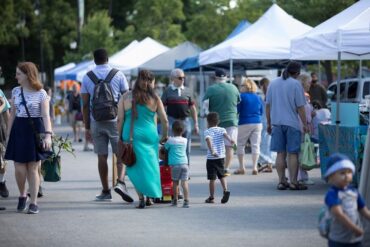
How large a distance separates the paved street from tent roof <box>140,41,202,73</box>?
49.7 ft

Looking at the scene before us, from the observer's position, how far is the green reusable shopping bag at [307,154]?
1405cm

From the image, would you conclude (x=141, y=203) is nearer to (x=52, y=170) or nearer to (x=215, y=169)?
(x=215, y=169)

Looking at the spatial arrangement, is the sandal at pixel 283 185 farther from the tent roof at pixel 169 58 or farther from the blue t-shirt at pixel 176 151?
the tent roof at pixel 169 58

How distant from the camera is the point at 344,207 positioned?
20.9ft

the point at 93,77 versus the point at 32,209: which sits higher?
the point at 93,77

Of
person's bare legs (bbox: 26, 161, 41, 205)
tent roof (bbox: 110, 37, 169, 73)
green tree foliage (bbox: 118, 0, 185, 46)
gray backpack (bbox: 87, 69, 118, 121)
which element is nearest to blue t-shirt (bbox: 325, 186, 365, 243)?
person's bare legs (bbox: 26, 161, 41, 205)

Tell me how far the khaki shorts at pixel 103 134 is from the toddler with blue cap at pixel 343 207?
633 cm

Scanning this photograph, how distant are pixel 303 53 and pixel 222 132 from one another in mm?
2580

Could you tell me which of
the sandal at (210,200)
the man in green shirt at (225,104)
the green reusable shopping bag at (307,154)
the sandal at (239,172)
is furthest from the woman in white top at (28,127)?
the sandal at (239,172)

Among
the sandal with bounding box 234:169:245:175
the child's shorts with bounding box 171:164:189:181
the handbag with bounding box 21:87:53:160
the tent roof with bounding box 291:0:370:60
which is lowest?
the sandal with bounding box 234:169:245:175

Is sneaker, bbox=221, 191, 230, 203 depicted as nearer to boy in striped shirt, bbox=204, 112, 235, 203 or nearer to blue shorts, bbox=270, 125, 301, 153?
boy in striped shirt, bbox=204, 112, 235, 203

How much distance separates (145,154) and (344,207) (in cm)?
543

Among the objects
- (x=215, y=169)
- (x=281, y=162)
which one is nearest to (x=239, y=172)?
(x=281, y=162)

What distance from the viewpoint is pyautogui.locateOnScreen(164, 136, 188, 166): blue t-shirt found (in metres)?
11.8
